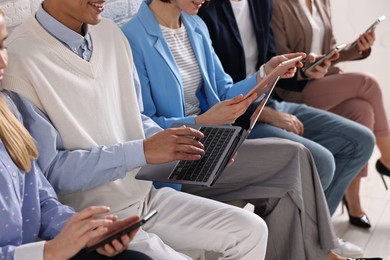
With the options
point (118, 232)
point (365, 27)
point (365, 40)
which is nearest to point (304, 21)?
point (365, 40)

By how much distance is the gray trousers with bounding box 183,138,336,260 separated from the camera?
91.3 inches

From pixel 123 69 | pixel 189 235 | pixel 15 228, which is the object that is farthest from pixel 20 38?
pixel 189 235

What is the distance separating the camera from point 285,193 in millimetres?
2307

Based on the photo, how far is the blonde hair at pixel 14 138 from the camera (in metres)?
1.59

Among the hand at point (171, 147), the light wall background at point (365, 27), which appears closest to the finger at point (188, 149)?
the hand at point (171, 147)

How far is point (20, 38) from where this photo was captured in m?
1.81

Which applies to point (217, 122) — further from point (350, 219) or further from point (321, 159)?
point (350, 219)

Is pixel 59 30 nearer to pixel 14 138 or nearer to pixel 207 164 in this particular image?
pixel 14 138

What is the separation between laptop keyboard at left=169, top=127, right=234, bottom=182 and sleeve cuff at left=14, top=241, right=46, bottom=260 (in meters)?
0.51

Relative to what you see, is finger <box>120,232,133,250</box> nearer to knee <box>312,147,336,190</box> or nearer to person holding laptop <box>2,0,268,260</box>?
person holding laptop <box>2,0,268,260</box>

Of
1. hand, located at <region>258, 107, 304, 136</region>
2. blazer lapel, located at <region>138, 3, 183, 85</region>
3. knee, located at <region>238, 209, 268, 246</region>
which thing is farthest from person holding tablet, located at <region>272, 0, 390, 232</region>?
knee, located at <region>238, 209, 268, 246</region>

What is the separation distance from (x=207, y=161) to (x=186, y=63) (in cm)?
56

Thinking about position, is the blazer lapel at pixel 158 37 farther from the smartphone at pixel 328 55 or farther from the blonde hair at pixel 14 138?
the blonde hair at pixel 14 138

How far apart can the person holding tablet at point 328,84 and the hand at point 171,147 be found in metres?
1.16
